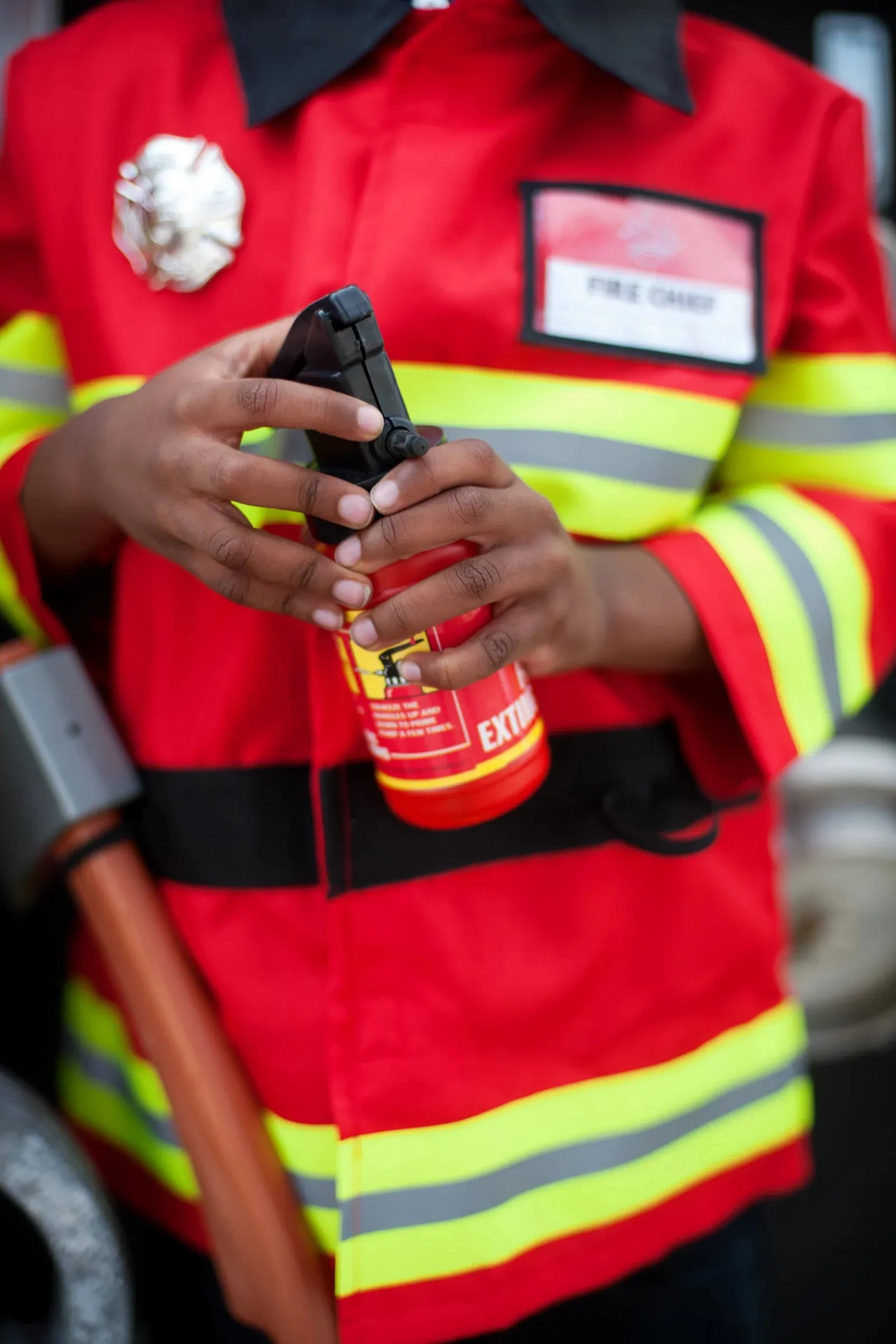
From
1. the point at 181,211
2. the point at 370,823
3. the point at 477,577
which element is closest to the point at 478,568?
the point at 477,577

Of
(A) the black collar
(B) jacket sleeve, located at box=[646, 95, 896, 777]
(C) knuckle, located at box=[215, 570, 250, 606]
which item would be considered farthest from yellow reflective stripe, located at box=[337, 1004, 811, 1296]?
(A) the black collar

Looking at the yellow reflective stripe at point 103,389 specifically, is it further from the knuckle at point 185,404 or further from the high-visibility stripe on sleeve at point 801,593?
the high-visibility stripe on sleeve at point 801,593

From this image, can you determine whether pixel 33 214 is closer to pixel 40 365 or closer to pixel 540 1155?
pixel 40 365

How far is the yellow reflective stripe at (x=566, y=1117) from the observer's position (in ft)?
2.30

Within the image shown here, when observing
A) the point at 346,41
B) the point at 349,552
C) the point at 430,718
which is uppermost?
the point at 346,41

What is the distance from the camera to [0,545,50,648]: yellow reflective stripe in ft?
2.56

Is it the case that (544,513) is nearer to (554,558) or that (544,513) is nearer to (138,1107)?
(554,558)

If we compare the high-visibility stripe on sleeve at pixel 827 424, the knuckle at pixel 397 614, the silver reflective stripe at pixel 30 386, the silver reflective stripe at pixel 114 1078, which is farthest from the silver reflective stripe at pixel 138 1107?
the high-visibility stripe on sleeve at pixel 827 424

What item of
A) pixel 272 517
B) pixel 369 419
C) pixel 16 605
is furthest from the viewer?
pixel 16 605

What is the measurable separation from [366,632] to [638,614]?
235 mm

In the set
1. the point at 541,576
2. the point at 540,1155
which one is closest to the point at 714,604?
the point at 541,576

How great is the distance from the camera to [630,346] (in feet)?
2.41

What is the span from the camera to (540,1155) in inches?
29.6

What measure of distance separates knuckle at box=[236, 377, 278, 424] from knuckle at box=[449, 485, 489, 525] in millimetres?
101
